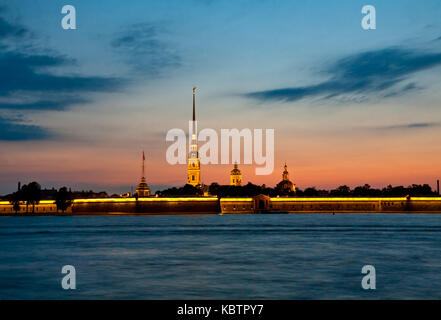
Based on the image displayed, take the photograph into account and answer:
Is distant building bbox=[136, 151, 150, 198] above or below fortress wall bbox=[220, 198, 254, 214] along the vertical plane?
above

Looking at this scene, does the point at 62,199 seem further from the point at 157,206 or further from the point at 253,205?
the point at 253,205

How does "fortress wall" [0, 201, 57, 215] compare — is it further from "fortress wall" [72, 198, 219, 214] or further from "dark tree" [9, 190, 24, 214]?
"fortress wall" [72, 198, 219, 214]

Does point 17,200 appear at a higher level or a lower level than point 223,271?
higher

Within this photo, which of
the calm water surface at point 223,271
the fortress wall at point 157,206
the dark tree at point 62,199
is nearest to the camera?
the calm water surface at point 223,271

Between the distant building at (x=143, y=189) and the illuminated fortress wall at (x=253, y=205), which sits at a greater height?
the distant building at (x=143, y=189)

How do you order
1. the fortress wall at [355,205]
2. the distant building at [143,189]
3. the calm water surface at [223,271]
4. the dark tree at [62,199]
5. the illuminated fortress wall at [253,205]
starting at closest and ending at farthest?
the calm water surface at [223,271] → the illuminated fortress wall at [253,205] → the fortress wall at [355,205] → the dark tree at [62,199] → the distant building at [143,189]

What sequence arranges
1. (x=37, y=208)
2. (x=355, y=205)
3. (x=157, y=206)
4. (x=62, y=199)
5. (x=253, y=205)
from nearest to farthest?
(x=157, y=206) < (x=355, y=205) < (x=253, y=205) < (x=62, y=199) < (x=37, y=208)

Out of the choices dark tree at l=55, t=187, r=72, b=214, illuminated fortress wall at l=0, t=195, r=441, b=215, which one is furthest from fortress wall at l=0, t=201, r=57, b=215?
illuminated fortress wall at l=0, t=195, r=441, b=215

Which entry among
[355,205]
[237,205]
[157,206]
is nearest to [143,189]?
[157,206]

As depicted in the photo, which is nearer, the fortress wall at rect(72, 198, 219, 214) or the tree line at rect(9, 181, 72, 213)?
the fortress wall at rect(72, 198, 219, 214)

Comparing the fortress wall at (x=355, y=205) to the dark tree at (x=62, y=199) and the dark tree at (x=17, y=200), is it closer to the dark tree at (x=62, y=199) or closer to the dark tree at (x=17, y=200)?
the dark tree at (x=62, y=199)


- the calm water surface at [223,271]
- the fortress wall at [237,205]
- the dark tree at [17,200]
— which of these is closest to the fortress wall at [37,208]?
the dark tree at [17,200]
